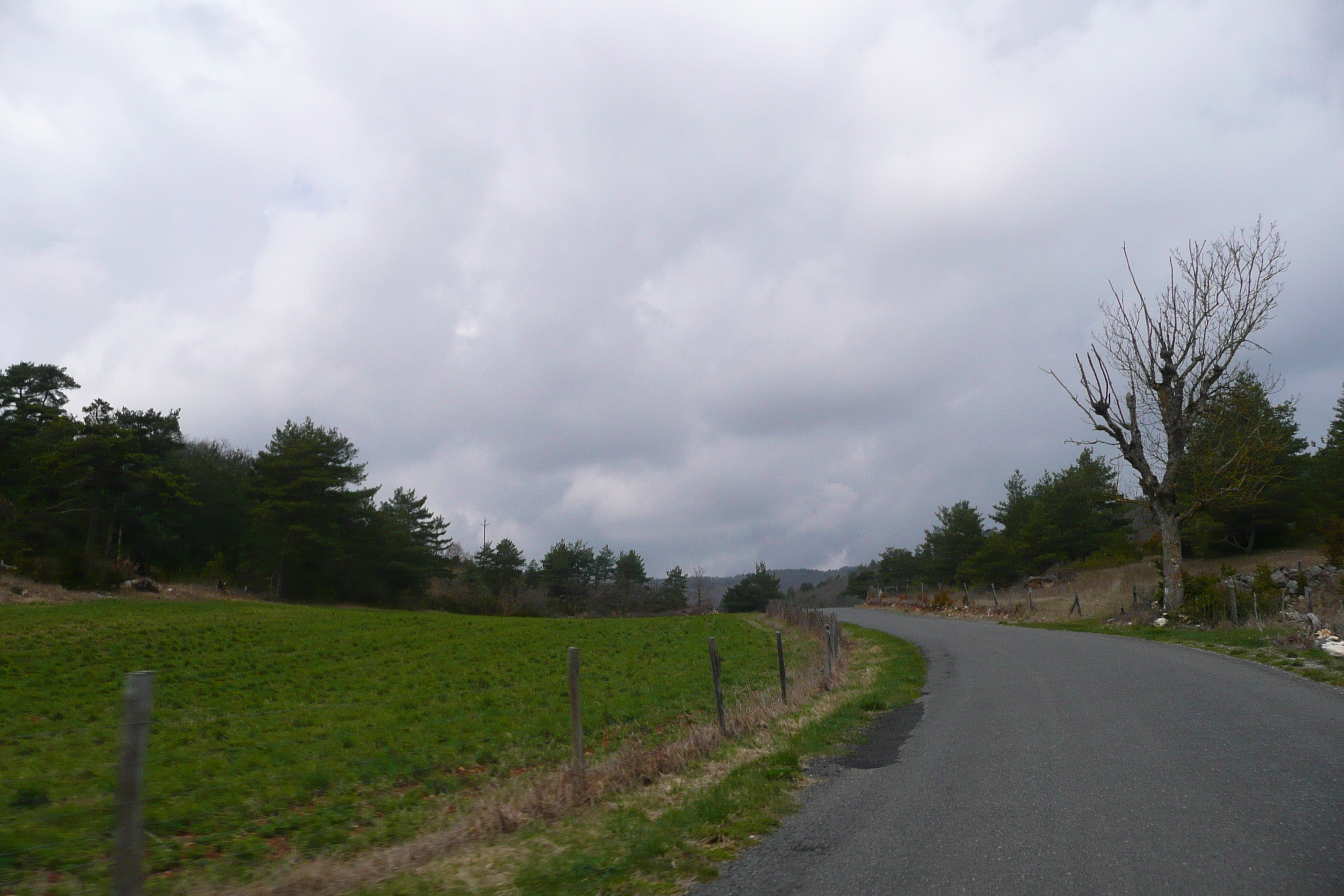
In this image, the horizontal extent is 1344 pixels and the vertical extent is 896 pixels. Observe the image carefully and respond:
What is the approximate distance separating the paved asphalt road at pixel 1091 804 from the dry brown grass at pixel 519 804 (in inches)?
74.7

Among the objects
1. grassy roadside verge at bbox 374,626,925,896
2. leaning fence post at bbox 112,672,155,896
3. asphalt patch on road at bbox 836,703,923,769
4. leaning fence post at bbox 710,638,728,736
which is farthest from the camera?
leaning fence post at bbox 710,638,728,736

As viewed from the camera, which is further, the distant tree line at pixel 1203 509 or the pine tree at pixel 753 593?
the pine tree at pixel 753 593

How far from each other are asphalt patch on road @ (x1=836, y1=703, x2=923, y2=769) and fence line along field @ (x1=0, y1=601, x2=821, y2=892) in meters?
3.40

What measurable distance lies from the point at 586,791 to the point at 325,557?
55.5 m

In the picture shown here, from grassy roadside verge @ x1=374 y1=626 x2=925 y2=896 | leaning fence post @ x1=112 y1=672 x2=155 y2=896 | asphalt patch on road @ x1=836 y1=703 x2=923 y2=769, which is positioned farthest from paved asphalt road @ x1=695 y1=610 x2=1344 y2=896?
leaning fence post @ x1=112 y1=672 x2=155 y2=896

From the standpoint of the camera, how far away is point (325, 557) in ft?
190

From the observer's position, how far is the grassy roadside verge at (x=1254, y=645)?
540 inches

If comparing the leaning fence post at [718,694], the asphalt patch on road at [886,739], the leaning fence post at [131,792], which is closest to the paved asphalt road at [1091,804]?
the asphalt patch on road at [886,739]

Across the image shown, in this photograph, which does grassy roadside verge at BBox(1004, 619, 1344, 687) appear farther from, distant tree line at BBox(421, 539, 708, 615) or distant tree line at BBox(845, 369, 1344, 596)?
distant tree line at BBox(421, 539, 708, 615)

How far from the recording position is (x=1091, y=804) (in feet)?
21.6

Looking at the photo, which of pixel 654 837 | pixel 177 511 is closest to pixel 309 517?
pixel 177 511

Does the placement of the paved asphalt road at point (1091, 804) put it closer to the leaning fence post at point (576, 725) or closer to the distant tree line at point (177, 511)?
the leaning fence post at point (576, 725)

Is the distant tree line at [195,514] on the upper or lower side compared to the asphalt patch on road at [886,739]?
upper

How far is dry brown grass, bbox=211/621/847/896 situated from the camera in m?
5.86
